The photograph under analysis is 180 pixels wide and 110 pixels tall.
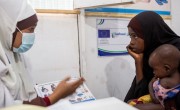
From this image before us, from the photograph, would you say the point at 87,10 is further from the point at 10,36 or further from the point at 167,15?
the point at 167,15

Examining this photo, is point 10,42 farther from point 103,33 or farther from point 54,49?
point 103,33

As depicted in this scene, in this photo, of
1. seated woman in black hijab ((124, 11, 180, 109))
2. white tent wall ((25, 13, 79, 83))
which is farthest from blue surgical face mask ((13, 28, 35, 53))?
seated woman in black hijab ((124, 11, 180, 109))

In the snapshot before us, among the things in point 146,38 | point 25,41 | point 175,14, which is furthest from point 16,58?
point 175,14

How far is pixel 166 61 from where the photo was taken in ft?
4.78

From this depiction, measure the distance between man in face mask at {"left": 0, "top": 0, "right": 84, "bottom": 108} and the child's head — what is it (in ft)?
1.66

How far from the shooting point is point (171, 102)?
1.47 m

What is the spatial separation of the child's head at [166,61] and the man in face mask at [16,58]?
19.9 inches

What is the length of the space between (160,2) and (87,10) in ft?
3.44

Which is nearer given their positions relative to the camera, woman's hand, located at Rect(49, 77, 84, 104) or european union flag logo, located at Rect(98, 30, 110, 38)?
woman's hand, located at Rect(49, 77, 84, 104)

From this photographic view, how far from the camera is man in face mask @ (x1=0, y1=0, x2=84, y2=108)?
1367mm

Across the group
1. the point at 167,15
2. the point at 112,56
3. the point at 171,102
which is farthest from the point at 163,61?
the point at 167,15

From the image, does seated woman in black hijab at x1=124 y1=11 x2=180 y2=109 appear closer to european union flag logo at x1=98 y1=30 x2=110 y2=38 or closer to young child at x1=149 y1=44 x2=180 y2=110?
young child at x1=149 y1=44 x2=180 y2=110

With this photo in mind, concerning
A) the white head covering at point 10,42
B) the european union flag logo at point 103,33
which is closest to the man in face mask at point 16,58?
the white head covering at point 10,42

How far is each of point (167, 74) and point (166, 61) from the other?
0.29 ft
